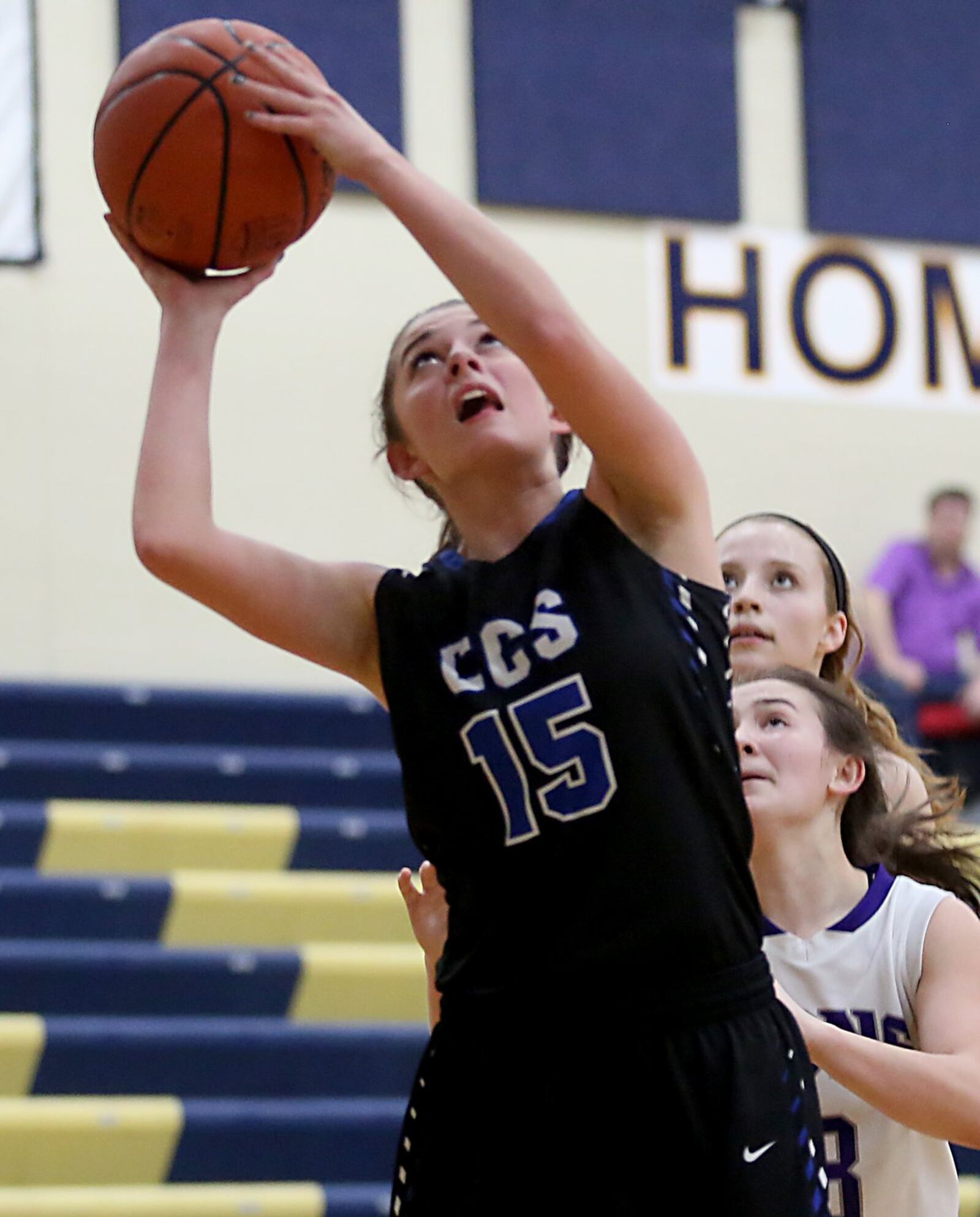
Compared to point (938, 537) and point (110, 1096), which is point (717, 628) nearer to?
point (110, 1096)

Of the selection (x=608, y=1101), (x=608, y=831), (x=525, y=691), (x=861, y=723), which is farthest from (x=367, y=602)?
(x=861, y=723)

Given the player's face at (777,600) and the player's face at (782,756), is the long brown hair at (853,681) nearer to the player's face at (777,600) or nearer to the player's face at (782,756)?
the player's face at (777,600)

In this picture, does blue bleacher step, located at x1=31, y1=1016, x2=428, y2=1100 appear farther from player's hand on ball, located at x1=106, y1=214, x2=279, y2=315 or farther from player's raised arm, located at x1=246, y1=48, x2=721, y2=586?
player's raised arm, located at x1=246, y1=48, x2=721, y2=586

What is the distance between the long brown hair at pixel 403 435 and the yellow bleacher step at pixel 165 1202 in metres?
2.66

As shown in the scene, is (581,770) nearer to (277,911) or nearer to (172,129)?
(172,129)

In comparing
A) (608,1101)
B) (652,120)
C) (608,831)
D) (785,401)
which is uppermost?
(652,120)

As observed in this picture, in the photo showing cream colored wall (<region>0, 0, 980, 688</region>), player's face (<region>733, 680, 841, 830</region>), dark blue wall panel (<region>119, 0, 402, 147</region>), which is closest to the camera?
player's face (<region>733, 680, 841, 830</region>)

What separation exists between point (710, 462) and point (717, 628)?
609 cm

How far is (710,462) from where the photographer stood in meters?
8.14

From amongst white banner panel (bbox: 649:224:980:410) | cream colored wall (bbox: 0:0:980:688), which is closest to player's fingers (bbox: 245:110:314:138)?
cream colored wall (bbox: 0:0:980:688)

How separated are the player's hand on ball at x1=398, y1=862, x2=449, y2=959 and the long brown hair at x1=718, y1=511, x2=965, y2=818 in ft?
3.05

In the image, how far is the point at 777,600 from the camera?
322 cm

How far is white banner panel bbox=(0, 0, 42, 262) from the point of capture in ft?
24.2

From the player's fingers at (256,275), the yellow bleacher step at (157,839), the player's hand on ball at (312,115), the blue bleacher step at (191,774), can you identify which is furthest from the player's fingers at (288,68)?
the blue bleacher step at (191,774)
